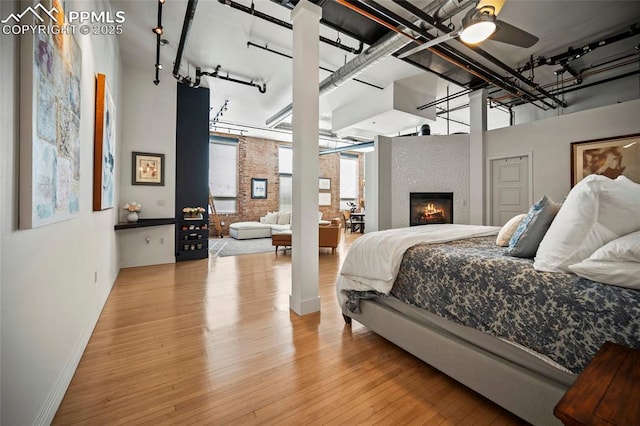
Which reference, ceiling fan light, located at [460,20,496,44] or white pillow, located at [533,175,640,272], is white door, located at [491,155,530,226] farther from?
white pillow, located at [533,175,640,272]

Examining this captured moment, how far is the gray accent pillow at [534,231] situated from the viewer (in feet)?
Answer: 5.63

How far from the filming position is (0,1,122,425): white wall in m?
1.07

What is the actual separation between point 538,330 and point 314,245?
198 cm

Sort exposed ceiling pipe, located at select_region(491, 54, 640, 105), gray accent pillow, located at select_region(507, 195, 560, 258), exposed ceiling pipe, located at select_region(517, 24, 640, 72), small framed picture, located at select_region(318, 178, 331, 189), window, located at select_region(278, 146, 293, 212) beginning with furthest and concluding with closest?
small framed picture, located at select_region(318, 178, 331, 189), window, located at select_region(278, 146, 293, 212), exposed ceiling pipe, located at select_region(491, 54, 640, 105), exposed ceiling pipe, located at select_region(517, 24, 640, 72), gray accent pillow, located at select_region(507, 195, 560, 258)

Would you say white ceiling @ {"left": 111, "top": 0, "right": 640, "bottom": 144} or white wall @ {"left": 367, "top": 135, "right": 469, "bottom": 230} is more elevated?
white ceiling @ {"left": 111, "top": 0, "right": 640, "bottom": 144}

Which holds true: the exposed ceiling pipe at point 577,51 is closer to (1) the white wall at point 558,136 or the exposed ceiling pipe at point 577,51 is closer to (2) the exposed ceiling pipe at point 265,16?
(1) the white wall at point 558,136

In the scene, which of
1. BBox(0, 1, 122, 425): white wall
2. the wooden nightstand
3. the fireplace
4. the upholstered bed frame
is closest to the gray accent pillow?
the upholstered bed frame

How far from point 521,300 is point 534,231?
542mm

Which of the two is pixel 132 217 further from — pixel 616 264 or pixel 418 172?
pixel 418 172

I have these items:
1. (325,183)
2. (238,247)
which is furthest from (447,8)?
(325,183)

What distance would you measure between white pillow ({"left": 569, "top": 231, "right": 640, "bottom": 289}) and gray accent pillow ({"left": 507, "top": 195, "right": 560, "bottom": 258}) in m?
0.40

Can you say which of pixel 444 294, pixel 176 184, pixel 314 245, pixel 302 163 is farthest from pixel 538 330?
pixel 176 184

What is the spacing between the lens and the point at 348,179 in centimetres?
1283

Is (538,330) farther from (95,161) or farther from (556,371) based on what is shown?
(95,161)
